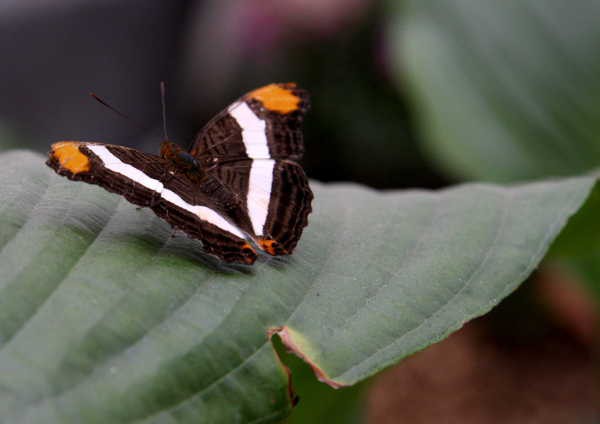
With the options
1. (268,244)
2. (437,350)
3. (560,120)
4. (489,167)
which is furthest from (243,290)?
(437,350)

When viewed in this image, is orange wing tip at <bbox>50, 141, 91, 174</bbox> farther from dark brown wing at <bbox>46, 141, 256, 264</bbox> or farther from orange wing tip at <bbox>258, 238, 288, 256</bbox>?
orange wing tip at <bbox>258, 238, 288, 256</bbox>

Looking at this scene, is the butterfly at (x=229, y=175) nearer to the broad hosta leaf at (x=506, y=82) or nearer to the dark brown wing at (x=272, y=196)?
the dark brown wing at (x=272, y=196)

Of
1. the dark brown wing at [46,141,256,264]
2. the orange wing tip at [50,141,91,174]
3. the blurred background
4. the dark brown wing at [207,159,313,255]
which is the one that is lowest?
the blurred background

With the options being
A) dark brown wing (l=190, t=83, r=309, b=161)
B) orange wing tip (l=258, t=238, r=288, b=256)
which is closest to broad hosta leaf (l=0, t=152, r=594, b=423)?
orange wing tip (l=258, t=238, r=288, b=256)

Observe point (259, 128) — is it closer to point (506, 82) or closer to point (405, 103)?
point (506, 82)

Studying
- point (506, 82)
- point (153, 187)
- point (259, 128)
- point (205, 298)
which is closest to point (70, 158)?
point (153, 187)

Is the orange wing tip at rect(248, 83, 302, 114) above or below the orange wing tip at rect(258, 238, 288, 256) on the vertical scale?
above

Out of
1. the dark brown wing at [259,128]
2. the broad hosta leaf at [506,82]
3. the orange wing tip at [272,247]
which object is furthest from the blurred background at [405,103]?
the dark brown wing at [259,128]
